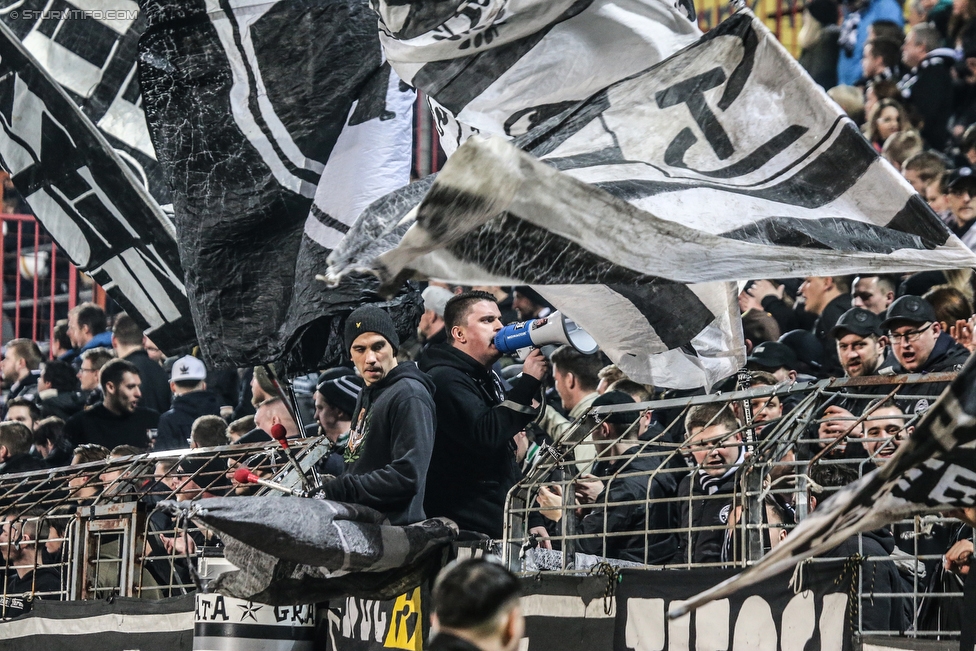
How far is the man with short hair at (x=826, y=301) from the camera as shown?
328 inches

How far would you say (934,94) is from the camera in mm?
10828

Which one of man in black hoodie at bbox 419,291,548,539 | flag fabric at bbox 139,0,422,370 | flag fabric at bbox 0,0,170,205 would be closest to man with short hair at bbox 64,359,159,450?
flag fabric at bbox 0,0,170,205

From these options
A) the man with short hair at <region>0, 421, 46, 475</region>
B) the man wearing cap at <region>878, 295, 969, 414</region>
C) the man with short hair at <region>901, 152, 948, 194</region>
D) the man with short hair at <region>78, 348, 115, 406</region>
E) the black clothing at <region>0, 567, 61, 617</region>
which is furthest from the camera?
the man with short hair at <region>78, 348, 115, 406</region>

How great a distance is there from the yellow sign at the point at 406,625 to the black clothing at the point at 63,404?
253 inches

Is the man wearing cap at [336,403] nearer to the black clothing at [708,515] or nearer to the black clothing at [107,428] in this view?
the black clothing at [708,515]

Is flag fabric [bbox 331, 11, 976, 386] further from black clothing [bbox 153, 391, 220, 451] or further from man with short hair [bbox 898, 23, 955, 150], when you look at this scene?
man with short hair [bbox 898, 23, 955, 150]

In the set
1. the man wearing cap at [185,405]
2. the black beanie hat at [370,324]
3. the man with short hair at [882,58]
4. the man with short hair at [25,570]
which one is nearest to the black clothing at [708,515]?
the black beanie hat at [370,324]

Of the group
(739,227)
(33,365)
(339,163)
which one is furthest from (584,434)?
(33,365)

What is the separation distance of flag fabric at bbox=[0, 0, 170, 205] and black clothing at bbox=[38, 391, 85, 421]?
2932mm

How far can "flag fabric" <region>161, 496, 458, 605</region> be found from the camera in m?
5.07

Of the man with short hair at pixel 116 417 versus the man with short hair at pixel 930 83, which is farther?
the man with short hair at pixel 930 83

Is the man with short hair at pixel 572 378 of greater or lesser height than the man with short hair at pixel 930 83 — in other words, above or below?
below

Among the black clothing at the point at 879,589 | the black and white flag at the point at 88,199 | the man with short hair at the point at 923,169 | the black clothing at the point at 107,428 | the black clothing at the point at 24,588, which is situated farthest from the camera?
the black clothing at the point at 107,428

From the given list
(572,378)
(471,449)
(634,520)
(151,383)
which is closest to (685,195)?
(471,449)
